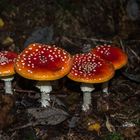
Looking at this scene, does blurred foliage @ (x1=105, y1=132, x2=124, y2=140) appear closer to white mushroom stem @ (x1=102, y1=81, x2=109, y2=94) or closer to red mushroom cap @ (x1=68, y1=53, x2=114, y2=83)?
red mushroom cap @ (x1=68, y1=53, x2=114, y2=83)

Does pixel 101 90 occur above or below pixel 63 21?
below

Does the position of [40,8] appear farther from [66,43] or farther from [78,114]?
[78,114]

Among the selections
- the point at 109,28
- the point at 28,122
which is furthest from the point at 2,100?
the point at 109,28

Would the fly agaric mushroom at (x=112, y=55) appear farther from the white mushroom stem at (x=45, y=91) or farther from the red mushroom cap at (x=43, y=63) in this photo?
the white mushroom stem at (x=45, y=91)

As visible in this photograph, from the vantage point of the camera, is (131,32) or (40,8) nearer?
(40,8)

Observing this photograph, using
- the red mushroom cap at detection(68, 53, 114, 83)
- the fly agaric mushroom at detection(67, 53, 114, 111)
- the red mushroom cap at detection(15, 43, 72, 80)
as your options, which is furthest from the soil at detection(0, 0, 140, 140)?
the red mushroom cap at detection(68, 53, 114, 83)

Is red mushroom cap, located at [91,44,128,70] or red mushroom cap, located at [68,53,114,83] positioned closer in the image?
red mushroom cap, located at [68,53,114,83]
